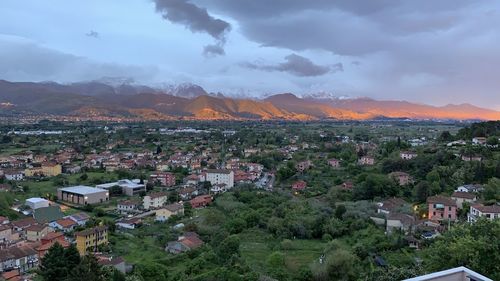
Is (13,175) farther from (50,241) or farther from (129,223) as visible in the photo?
(50,241)

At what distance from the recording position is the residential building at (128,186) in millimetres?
31359

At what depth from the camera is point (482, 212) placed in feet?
62.2

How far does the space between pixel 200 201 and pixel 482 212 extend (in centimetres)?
1580

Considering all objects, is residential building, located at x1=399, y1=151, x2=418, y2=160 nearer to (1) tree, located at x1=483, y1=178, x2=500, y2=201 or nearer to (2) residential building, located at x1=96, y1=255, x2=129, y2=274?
(1) tree, located at x1=483, y1=178, x2=500, y2=201

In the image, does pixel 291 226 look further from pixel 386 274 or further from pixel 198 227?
pixel 386 274

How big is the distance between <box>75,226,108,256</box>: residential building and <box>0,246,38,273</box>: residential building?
1.68 meters

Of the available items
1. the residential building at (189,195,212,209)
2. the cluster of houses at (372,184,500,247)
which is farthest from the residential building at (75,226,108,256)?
the cluster of houses at (372,184,500,247)

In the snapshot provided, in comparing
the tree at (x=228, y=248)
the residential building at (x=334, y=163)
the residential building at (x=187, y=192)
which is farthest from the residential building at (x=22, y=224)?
the residential building at (x=334, y=163)

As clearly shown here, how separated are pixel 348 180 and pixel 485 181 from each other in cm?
920

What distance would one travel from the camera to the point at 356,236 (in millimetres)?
19781

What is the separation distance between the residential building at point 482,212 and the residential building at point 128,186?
2125 centimetres

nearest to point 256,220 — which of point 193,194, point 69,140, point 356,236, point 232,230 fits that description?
point 232,230

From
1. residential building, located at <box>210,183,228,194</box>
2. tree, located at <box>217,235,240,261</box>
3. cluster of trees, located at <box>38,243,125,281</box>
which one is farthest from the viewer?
residential building, located at <box>210,183,228,194</box>

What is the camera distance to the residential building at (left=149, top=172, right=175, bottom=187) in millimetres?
34709
